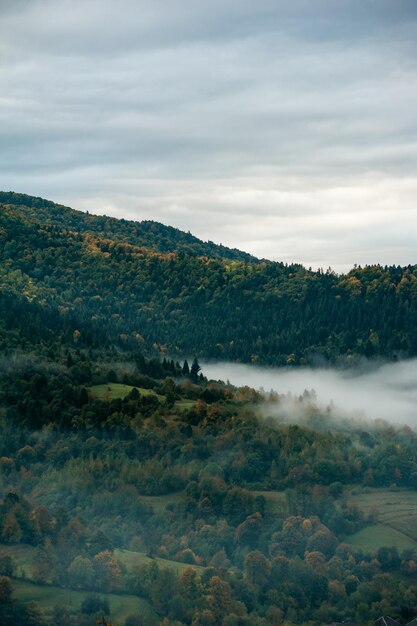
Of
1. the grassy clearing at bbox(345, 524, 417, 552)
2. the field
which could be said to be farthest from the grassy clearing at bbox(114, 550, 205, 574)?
the field

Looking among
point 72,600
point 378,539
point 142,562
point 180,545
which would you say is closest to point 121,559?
point 142,562

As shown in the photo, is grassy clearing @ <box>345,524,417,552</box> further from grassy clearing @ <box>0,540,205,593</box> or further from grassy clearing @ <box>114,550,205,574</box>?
grassy clearing @ <box>0,540,205,593</box>

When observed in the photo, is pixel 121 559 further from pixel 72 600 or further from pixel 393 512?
pixel 393 512

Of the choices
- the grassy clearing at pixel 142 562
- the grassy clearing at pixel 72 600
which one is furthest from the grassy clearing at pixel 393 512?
the grassy clearing at pixel 72 600

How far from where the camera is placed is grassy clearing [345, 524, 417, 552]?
178375 millimetres

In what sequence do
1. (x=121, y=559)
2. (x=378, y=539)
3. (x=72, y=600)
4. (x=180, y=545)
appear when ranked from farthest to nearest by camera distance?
(x=378, y=539)
(x=180, y=545)
(x=121, y=559)
(x=72, y=600)

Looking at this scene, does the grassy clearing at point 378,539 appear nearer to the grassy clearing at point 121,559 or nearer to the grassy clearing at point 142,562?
the grassy clearing at point 142,562

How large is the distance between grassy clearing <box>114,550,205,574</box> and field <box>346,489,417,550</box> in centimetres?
2820

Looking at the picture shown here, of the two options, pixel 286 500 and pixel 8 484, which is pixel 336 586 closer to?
pixel 286 500

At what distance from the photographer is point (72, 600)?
Result: 15100 centimetres

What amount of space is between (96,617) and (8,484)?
153 ft

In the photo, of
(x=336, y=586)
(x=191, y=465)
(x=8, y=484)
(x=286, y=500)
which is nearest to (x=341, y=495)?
(x=286, y=500)

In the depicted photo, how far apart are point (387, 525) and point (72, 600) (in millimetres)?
58071

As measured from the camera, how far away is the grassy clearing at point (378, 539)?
178375mm
